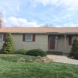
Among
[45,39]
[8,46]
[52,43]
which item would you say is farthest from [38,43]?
[8,46]

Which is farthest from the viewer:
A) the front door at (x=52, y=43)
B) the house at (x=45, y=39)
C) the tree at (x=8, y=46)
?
the front door at (x=52, y=43)

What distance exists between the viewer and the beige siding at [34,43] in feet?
68.3

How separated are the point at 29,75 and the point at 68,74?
67.1 inches

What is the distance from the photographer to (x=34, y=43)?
21.0 meters

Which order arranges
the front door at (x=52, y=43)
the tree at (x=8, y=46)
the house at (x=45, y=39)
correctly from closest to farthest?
the tree at (x=8, y=46)
the house at (x=45, y=39)
the front door at (x=52, y=43)

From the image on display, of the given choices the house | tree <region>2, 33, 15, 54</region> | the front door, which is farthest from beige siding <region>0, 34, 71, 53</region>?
tree <region>2, 33, 15, 54</region>

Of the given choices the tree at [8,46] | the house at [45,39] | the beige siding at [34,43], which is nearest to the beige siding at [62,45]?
the house at [45,39]

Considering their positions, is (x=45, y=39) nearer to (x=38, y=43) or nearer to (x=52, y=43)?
(x=38, y=43)

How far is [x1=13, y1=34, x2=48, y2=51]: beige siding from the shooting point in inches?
819

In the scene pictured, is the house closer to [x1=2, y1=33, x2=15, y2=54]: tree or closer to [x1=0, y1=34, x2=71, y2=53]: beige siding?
[x1=0, y1=34, x2=71, y2=53]: beige siding

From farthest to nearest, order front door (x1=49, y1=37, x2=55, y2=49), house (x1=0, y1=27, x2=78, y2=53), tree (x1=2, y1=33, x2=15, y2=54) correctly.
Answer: front door (x1=49, y1=37, x2=55, y2=49), house (x1=0, y1=27, x2=78, y2=53), tree (x1=2, y1=33, x2=15, y2=54)

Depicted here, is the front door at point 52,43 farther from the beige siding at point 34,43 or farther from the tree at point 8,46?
the tree at point 8,46

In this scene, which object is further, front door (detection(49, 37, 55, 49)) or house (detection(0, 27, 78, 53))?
front door (detection(49, 37, 55, 49))

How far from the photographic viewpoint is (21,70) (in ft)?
27.0
